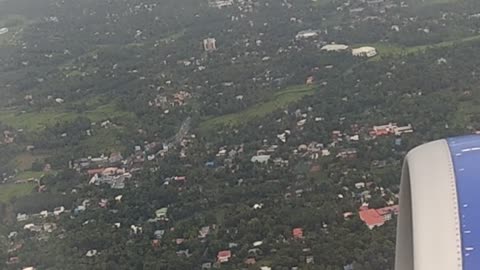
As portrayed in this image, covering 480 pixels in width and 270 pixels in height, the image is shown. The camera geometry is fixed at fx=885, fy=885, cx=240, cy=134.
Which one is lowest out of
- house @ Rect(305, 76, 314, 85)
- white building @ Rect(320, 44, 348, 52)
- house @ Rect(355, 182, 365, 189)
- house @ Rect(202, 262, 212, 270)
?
white building @ Rect(320, 44, 348, 52)

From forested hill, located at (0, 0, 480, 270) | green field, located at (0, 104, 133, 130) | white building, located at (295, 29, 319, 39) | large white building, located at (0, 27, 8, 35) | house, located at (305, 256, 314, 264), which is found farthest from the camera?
large white building, located at (0, 27, 8, 35)

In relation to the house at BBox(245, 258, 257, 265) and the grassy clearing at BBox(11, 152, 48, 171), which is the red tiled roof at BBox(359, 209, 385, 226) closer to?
the house at BBox(245, 258, 257, 265)

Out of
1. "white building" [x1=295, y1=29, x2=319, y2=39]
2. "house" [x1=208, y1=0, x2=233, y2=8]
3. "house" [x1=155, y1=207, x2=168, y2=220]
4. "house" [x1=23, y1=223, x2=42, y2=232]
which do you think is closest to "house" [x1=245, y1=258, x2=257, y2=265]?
"house" [x1=155, y1=207, x2=168, y2=220]

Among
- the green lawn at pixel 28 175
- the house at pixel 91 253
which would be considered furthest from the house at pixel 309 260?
the green lawn at pixel 28 175

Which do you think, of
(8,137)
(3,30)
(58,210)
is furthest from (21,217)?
(3,30)

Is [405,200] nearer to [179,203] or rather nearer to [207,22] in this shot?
[179,203]

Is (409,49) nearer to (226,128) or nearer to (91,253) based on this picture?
(226,128)

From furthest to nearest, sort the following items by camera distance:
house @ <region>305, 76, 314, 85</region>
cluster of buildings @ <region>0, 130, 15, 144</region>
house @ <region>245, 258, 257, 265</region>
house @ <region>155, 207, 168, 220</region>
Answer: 1. house @ <region>305, 76, 314, 85</region>
2. cluster of buildings @ <region>0, 130, 15, 144</region>
3. house @ <region>155, 207, 168, 220</region>
4. house @ <region>245, 258, 257, 265</region>

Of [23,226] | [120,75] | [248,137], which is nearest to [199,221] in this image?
[23,226]
